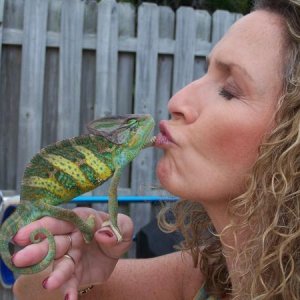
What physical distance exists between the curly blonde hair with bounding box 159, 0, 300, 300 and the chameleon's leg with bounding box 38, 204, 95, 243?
35 centimetres

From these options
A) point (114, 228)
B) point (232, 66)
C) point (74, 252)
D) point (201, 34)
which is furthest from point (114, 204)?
point (201, 34)

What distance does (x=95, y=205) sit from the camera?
3.90m

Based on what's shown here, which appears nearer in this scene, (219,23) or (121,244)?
(121,244)

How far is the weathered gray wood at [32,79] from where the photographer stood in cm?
376

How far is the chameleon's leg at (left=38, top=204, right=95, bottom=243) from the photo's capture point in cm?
130

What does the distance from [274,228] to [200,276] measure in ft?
2.16

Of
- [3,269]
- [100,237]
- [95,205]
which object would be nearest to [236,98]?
[100,237]

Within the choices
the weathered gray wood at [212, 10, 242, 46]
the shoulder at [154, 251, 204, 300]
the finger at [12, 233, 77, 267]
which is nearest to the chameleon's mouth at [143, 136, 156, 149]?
the finger at [12, 233, 77, 267]

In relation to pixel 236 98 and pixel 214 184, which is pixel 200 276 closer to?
pixel 214 184

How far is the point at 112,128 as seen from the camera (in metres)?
1.30

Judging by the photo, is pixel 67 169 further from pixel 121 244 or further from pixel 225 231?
pixel 225 231

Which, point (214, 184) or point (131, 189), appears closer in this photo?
point (214, 184)

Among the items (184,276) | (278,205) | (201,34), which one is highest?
(201,34)

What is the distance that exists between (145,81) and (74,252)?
2828 millimetres
